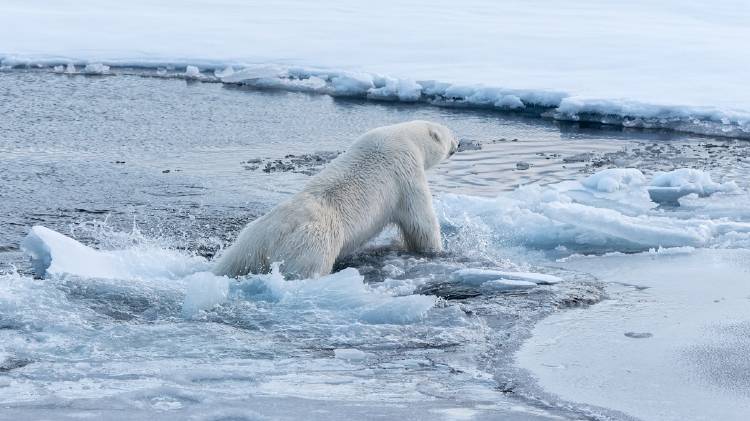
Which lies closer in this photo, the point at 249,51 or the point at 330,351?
the point at 330,351

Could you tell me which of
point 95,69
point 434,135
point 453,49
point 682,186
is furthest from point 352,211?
point 453,49

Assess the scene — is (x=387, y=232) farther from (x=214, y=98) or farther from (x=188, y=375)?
(x=214, y=98)

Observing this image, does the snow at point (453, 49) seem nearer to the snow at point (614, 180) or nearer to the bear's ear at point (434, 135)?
the snow at point (614, 180)

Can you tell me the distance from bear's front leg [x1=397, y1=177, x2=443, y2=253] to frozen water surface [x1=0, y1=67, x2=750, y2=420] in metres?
0.12

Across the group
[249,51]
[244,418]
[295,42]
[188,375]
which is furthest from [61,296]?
[295,42]

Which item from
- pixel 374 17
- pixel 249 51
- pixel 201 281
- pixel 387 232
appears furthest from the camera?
pixel 374 17

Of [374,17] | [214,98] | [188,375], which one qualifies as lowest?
[188,375]

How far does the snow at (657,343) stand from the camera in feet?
12.8

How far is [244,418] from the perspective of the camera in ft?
11.6

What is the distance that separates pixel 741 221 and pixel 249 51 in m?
9.84

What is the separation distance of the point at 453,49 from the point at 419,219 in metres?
9.81

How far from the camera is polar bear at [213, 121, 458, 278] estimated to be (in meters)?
5.40

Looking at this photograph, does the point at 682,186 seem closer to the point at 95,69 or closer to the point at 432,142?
the point at 432,142

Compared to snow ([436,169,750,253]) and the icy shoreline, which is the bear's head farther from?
the icy shoreline
